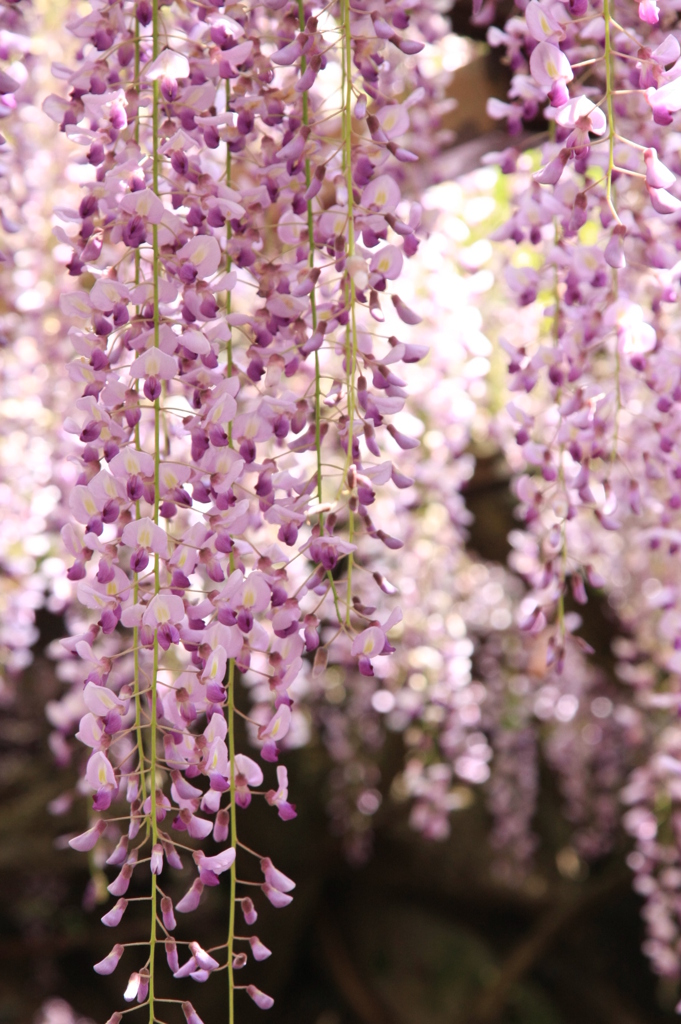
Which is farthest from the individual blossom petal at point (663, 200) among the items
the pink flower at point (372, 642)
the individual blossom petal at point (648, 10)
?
the pink flower at point (372, 642)

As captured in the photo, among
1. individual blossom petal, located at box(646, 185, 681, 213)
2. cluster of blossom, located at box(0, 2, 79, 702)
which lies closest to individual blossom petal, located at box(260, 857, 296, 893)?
individual blossom petal, located at box(646, 185, 681, 213)

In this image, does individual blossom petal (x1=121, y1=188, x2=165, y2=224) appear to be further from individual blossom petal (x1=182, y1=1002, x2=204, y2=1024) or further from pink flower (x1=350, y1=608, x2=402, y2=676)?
individual blossom petal (x1=182, y1=1002, x2=204, y2=1024)

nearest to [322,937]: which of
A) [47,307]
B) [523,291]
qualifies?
[47,307]

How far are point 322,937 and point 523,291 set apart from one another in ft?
15.6

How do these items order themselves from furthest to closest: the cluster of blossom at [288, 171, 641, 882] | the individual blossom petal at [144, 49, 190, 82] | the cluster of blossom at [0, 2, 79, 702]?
1. the cluster of blossom at [288, 171, 641, 882]
2. the cluster of blossom at [0, 2, 79, 702]
3. the individual blossom petal at [144, 49, 190, 82]

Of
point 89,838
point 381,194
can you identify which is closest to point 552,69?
point 381,194

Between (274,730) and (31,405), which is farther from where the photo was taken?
(31,405)

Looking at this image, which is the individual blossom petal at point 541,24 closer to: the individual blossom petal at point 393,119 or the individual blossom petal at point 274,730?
the individual blossom petal at point 393,119

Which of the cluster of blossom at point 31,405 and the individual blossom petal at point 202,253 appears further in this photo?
the cluster of blossom at point 31,405

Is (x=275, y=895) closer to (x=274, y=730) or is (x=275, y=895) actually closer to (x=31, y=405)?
(x=274, y=730)

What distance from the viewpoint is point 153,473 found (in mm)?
805

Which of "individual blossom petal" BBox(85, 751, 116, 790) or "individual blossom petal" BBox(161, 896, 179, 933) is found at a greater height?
"individual blossom petal" BBox(85, 751, 116, 790)

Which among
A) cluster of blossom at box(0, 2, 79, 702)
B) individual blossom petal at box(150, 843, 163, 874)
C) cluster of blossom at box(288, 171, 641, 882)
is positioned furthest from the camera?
cluster of blossom at box(288, 171, 641, 882)

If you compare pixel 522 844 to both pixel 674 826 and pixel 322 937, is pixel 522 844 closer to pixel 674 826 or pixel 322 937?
pixel 322 937
